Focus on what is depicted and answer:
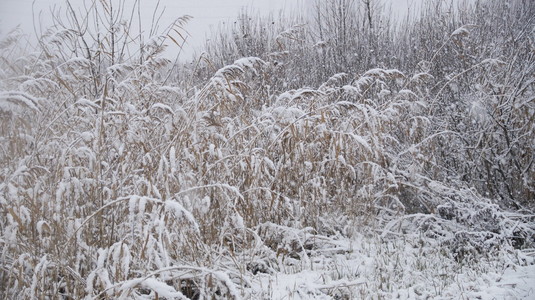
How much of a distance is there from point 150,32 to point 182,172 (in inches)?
59.6

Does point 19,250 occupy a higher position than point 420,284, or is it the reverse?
point 19,250

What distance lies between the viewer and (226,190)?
2709mm

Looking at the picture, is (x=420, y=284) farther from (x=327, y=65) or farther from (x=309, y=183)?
(x=327, y=65)

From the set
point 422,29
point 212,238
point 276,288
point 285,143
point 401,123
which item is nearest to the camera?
point 276,288

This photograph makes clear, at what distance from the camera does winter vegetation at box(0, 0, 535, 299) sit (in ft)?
6.61

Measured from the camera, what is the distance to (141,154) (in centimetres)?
258

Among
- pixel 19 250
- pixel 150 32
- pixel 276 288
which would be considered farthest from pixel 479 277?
pixel 150 32

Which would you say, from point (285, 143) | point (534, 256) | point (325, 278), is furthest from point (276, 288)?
point (534, 256)

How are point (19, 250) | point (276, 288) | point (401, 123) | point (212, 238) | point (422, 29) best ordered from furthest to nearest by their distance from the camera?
point (422, 29), point (401, 123), point (212, 238), point (276, 288), point (19, 250)

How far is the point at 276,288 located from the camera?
2342mm

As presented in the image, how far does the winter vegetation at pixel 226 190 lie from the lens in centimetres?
201

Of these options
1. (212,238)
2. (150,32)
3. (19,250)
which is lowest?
(212,238)

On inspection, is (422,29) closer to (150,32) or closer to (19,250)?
(150,32)

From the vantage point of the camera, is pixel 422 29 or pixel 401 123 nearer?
pixel 401 123
